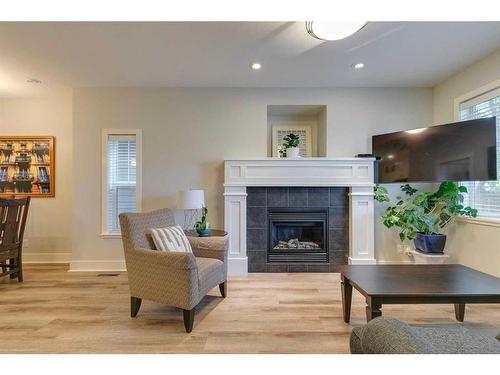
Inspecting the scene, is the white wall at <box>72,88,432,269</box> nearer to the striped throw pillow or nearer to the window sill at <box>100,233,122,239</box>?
the window sill at <box>100,233,122,239</box>

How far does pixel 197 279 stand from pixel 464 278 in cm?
208

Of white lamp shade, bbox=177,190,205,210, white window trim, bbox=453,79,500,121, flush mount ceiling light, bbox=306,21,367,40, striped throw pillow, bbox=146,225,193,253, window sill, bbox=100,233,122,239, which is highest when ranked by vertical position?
flush mount ceiling light, bbox=306,21,367,40

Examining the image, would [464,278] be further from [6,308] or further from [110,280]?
[6,308]

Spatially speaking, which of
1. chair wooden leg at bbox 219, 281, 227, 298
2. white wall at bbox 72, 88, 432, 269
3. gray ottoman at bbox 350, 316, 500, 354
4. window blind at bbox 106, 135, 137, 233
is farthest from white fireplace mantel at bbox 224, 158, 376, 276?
gray ottoman at bbox 350, 316, 500, 354

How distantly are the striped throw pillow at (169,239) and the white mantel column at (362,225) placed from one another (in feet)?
7.42

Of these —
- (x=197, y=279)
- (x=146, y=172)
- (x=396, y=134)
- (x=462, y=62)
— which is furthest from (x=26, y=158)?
(x=462, y=62)

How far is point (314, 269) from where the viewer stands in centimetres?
370

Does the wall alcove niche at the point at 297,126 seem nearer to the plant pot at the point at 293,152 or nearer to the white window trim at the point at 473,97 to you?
the plant pot at the point at 293,152

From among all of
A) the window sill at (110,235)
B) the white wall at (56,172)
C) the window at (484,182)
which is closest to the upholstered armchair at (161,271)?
the window sill at (110,235)

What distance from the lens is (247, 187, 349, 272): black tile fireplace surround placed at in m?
3.70

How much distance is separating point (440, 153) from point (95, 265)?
4655 millimetres

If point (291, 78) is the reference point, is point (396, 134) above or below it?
below

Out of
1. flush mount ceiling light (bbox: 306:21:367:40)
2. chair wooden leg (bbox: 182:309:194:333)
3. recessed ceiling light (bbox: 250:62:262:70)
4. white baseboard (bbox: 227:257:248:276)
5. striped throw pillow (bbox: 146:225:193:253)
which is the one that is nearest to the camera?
chair wooden leg (bbox: 182:309:194:333)

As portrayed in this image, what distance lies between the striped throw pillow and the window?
3.28 metres
